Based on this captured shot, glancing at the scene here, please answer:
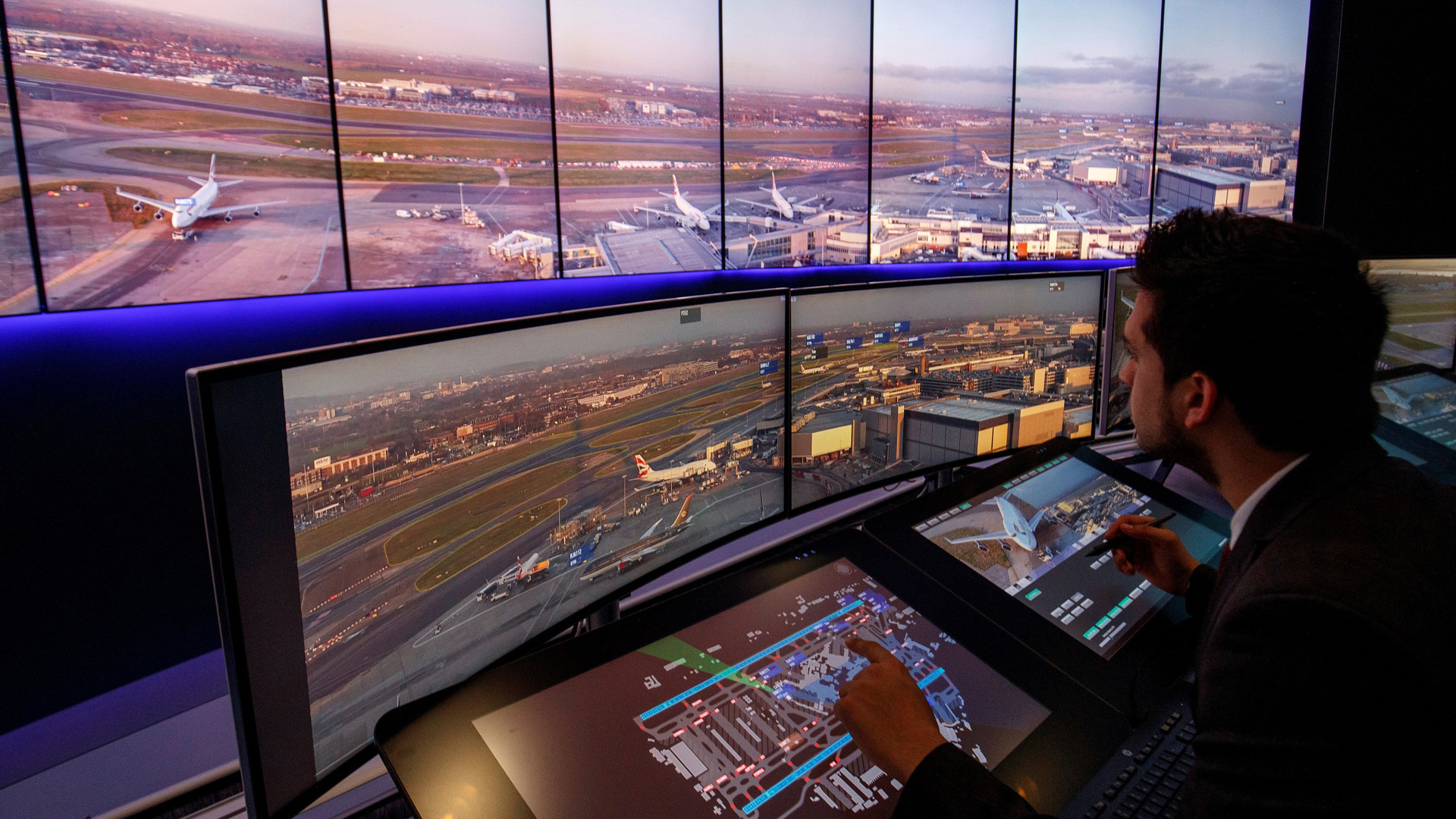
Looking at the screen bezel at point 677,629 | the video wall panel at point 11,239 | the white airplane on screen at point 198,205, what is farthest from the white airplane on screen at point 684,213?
the screen bezel at point 677,629

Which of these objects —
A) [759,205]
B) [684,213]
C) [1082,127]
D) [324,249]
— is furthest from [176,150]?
[1082,127]

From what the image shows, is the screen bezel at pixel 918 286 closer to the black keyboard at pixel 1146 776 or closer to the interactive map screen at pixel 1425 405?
the black keyboard at pixel 1146 776

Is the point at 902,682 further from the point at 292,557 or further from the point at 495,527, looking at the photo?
the point at 292,557

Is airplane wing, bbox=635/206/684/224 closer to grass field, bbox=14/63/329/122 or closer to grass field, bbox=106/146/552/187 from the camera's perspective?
grass field, bbox=106/146/552/187

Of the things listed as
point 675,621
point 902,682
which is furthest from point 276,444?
point 902,682

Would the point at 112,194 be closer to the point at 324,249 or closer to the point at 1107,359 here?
the point at 324,249

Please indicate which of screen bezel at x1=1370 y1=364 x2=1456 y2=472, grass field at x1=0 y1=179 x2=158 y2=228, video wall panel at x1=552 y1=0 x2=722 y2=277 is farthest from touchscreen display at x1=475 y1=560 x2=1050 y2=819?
video wall panel at x1=552 y1=0 x2=722 y2=277
